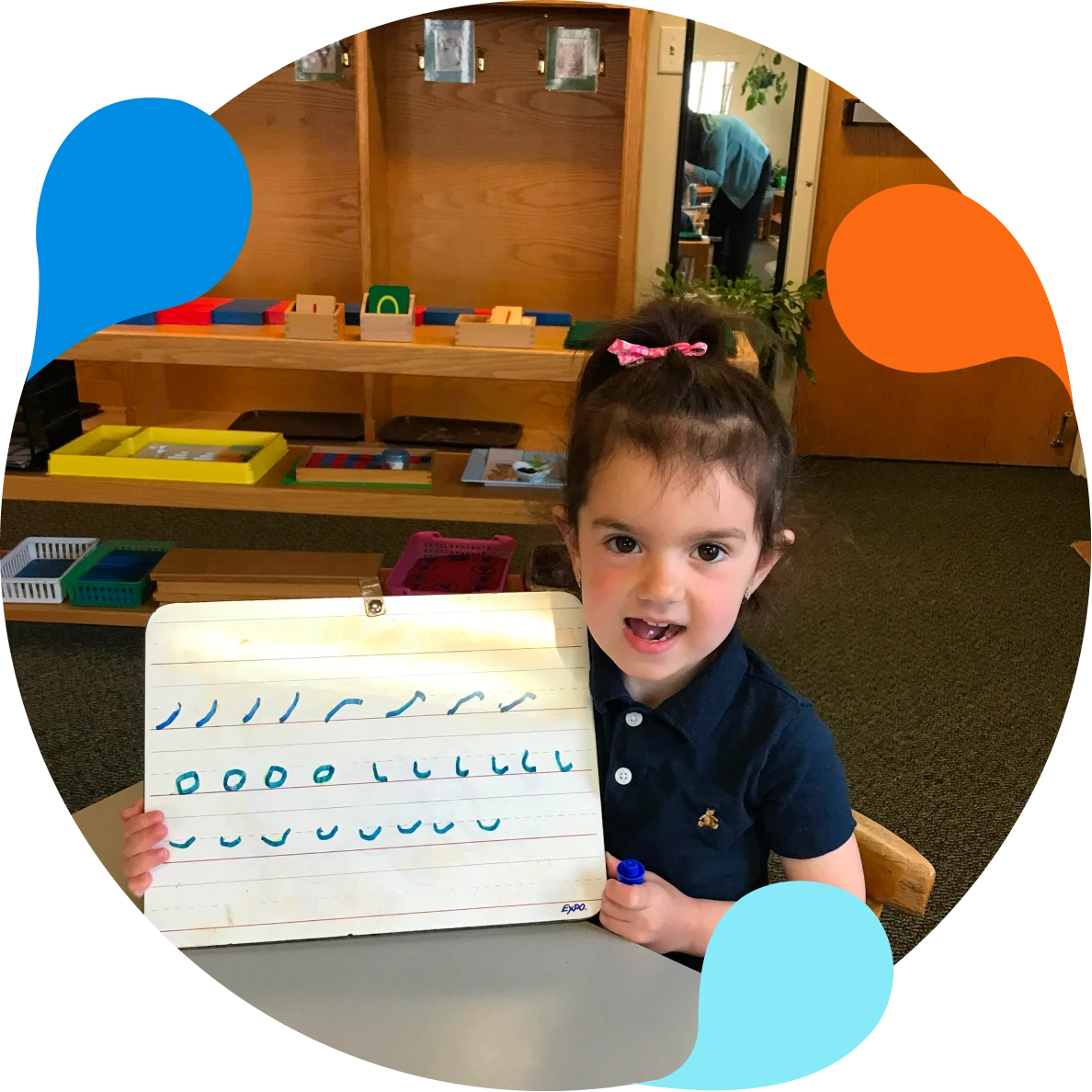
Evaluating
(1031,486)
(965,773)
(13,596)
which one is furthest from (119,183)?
(13,596)

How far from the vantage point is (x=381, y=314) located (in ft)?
5.76

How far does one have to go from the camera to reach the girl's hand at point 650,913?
2.10 ft

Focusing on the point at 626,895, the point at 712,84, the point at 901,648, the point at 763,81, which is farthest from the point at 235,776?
the point at 901,648

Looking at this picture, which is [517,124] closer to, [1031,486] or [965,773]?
[1031,486]

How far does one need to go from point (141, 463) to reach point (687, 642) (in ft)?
5.79

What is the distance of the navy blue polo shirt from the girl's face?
4.3 inches

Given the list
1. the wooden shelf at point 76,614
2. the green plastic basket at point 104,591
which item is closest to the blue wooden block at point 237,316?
the wooden shelf at point 76,614

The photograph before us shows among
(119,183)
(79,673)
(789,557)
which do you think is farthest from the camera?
(79,673)

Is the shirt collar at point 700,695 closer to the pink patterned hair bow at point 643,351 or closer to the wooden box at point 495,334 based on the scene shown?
the pink patterned hair bow at point 643,351

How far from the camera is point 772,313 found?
3.59ft

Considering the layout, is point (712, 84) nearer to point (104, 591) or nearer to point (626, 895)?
point (626, 895)

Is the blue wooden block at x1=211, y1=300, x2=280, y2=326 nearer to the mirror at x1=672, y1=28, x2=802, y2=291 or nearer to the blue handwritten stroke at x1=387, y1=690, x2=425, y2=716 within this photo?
the mirror at x1=672, y1=28, x2=802, y2=291

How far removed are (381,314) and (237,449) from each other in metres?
0.66

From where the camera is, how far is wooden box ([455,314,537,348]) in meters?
1.83
